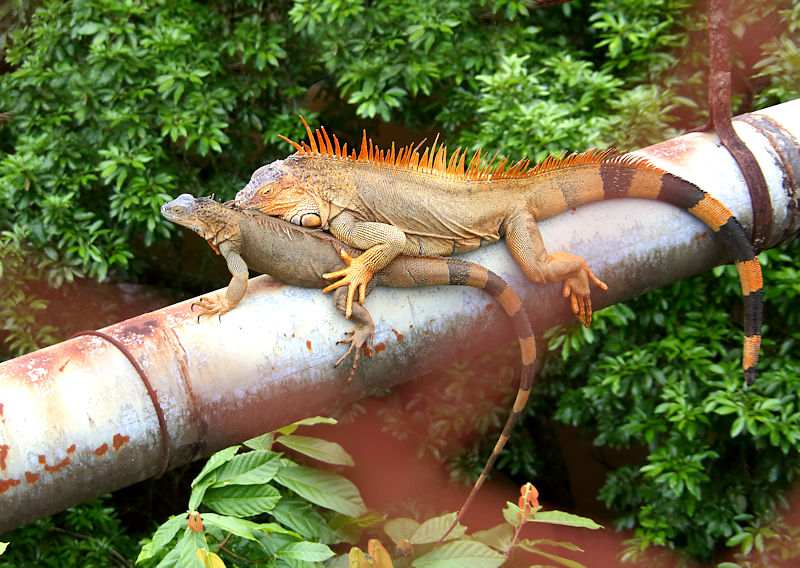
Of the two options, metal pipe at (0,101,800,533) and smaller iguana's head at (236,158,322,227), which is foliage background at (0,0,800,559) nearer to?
metal pipe at (0,101,800,533)

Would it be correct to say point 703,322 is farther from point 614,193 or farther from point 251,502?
point 251,502

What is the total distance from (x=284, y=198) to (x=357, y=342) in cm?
52

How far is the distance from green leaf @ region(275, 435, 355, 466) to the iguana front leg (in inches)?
33.2

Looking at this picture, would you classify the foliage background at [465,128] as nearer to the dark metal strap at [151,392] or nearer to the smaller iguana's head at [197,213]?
the smaller iguana's head at [197,213]

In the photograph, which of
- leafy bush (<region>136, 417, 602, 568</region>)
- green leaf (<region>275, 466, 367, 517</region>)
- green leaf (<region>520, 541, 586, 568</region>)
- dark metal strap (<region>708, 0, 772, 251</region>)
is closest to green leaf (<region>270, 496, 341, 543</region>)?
leafy bush (<region>136, 417, 602, 568</region>)

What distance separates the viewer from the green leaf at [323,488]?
2492 millimetres

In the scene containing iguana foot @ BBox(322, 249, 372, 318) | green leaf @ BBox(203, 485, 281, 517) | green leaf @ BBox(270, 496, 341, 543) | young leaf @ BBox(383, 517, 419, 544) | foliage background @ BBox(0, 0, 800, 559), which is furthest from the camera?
foliage background @ BBox(0, 0, 800, 559)

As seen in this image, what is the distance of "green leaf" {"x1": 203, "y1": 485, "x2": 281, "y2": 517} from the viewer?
2318 mm

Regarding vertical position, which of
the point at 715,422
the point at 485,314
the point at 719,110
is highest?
the point at 719,110

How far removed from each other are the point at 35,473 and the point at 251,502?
666 millimetres

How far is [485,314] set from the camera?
7.57 ft

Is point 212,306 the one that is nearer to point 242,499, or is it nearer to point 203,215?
point 203,215

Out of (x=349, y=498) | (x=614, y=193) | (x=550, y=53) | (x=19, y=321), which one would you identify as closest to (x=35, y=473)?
(x=349, y=498)

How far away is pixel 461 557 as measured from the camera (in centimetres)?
240
